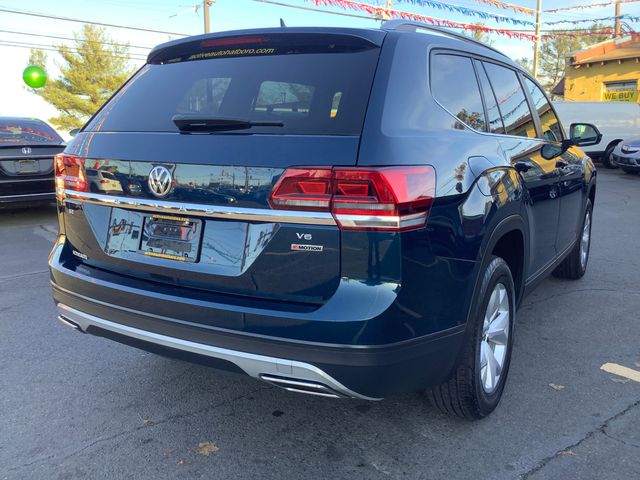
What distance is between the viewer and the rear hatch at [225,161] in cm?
218

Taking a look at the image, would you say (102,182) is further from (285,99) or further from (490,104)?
(490,104)

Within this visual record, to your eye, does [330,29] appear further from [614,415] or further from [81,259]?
[614,415]

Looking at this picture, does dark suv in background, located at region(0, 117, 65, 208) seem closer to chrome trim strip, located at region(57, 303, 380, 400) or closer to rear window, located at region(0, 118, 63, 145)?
rear window, located at region(0, 118, 63, 145)

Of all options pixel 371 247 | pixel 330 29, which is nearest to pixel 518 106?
pixel 330 29

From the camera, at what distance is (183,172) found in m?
2.38

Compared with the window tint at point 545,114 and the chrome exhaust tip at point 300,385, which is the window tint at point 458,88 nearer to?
the window tint at point 545,114

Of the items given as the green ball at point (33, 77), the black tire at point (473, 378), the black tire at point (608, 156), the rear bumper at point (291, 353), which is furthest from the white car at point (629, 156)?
the green ball at point (33, 77)

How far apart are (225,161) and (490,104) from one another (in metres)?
1.73

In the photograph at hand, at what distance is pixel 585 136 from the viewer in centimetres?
487

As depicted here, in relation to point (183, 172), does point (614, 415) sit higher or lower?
lower

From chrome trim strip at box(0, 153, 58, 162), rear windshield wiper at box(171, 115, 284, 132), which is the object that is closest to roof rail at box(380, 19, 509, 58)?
rear windshield wiper at box(171, 115, 284, 132)

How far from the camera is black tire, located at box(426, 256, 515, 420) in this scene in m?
2.63

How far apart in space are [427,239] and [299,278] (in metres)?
0.51

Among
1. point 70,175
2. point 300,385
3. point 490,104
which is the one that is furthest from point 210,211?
point 490,104
